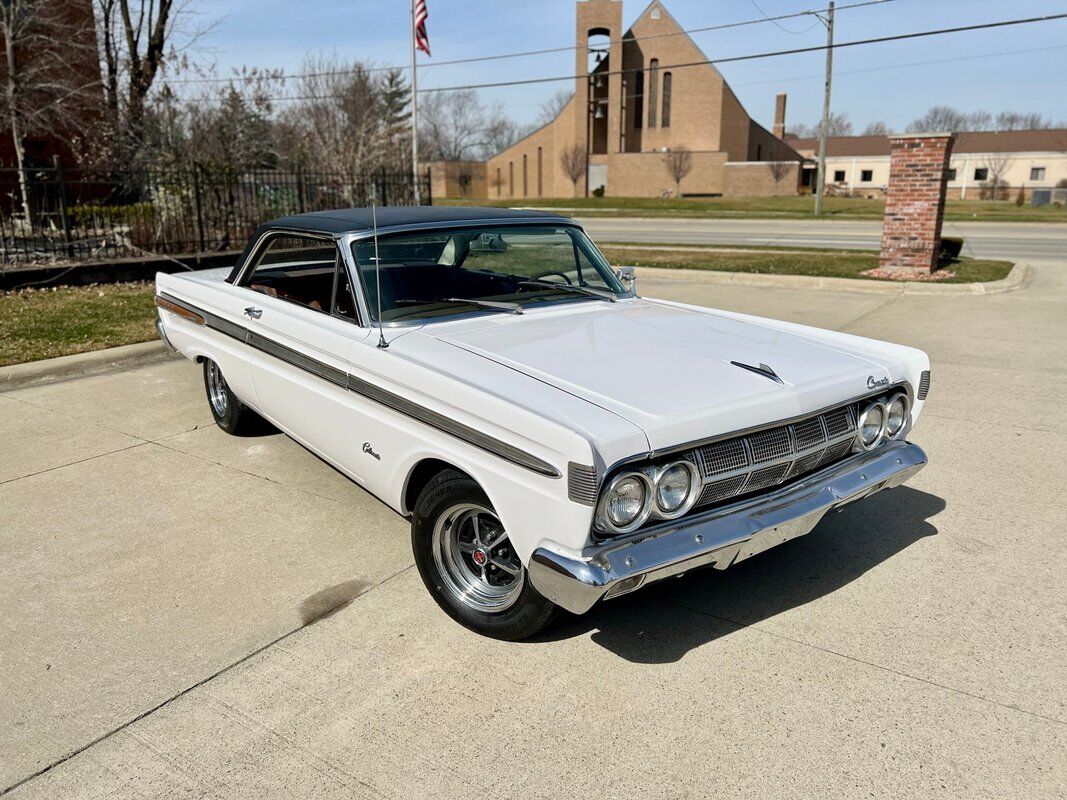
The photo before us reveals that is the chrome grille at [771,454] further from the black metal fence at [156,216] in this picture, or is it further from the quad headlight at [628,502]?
the black metal fence at [156,216]

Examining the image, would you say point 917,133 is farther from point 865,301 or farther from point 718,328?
point 718,328

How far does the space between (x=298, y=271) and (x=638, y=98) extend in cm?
5963

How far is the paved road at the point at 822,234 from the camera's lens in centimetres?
1994

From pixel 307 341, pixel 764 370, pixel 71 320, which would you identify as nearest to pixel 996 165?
pixel 71 320

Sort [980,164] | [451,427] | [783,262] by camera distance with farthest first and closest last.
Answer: [980,164], [783,262], [451,427]

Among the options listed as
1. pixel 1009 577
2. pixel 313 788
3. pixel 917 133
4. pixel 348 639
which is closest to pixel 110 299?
pixel 348 639

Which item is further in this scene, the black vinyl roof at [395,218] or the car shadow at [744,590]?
the black vinyl roof at [395,218]

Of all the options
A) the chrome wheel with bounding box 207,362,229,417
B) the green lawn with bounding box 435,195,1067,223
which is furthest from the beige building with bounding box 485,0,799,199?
the chrome wheel with bounding box 207,362,229,417

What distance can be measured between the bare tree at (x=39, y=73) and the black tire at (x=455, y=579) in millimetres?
16183

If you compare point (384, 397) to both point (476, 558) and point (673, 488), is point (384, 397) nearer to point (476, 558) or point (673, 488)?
point (476, 558)

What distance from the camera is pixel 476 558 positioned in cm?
329

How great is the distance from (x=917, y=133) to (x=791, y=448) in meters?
11.3

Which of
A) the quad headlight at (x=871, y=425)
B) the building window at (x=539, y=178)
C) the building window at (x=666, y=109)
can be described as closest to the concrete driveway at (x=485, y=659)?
the quad headlight at (x=871, y=425)

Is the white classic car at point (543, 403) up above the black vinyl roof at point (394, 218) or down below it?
below
